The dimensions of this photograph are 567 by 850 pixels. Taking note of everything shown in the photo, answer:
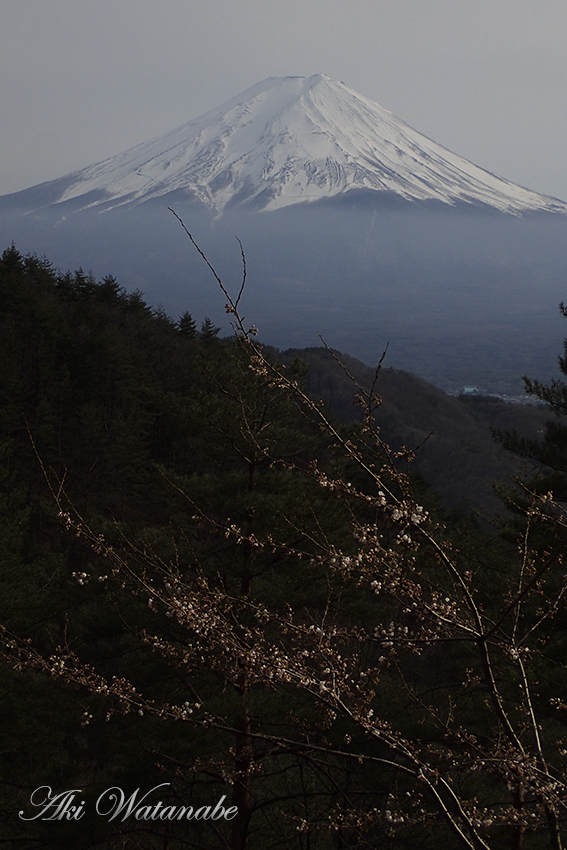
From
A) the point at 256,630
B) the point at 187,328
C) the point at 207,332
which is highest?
the point at 187,328

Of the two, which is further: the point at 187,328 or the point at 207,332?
the point at 187,328

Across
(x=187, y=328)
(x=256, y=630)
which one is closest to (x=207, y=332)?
(x=187, y=328)

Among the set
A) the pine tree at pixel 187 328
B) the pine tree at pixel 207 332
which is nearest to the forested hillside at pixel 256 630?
the pine tree at pixel 207 332

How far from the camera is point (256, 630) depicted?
2.22m

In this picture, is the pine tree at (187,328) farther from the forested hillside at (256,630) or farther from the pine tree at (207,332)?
the forested hillside at (256,630)

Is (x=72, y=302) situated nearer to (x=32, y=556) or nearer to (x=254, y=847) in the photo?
(x=32, y=556)

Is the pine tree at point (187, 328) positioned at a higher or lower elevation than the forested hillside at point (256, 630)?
higher

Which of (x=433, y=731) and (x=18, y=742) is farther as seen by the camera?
(x=18, y=742)

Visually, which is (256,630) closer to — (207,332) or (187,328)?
(207,332)

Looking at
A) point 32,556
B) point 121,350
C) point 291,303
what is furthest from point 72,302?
point 291,303

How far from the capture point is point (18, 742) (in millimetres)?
8625

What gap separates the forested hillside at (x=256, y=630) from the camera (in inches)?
80.5

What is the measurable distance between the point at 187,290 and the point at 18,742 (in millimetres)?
189343

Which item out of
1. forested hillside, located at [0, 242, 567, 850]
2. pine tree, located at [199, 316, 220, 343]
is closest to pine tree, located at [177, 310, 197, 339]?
pine tree, located at [199, 316, 220, 343]
